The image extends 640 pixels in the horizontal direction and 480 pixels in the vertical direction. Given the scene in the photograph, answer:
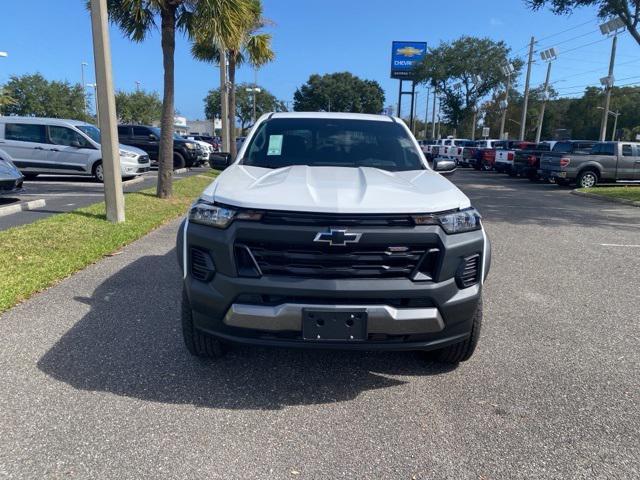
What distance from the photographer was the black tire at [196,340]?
3.22m

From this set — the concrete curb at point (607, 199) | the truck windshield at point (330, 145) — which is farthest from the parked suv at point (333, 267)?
the concrete curb at point (607, 199)

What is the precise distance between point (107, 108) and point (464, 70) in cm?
4915

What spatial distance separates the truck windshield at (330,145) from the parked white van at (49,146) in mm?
11472

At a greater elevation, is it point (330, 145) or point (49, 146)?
point (330, 145)

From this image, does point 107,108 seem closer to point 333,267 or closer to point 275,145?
point 275,145

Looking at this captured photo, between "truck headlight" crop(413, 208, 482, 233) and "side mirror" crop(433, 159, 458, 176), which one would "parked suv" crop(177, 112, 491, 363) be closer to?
"truck headlight" crop(413, 208, 482, 233)

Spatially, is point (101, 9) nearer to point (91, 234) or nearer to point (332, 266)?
point (91, 234)

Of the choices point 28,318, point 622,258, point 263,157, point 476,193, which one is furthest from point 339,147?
point 476,193

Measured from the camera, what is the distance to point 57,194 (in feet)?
38.5

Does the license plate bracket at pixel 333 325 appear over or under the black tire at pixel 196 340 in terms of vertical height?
over

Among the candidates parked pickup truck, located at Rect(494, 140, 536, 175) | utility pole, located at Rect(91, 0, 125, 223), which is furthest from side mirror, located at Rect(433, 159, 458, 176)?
parked pickup truck, located at Rect(494, 140, 536, 175)

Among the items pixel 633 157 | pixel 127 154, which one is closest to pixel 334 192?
pixel 127 154

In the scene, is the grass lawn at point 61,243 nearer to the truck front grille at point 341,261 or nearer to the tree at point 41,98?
the truck front grille at point 341,261

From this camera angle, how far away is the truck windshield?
4.30 metres
